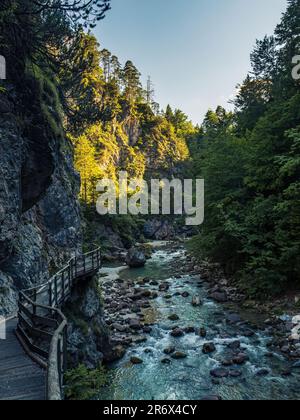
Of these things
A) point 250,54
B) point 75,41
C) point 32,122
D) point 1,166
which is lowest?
point 1,166

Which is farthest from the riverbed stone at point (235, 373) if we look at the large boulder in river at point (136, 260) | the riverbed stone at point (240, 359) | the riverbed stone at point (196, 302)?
the large boulder in river at point (136, 260)

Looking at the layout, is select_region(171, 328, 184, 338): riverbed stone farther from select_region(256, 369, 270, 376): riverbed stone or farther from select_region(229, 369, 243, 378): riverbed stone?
select_region(256, 369, 270, 376): riverbed stone

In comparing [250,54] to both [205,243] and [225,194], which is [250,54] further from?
[205,243]

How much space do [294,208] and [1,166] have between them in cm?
1439

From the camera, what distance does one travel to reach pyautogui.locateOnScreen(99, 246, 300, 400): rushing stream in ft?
39.8

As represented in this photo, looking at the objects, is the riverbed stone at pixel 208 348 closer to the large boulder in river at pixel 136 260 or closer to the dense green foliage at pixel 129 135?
the large boulder in river at pixel 136 260

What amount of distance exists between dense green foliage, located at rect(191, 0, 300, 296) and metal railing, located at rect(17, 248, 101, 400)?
10899 millimetres

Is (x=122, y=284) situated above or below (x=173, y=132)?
below

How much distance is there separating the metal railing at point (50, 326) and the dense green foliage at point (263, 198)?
10.9m

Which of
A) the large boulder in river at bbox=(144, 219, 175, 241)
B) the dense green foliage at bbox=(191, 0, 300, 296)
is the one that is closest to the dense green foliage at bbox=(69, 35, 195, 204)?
the large boulder in river at bbox=(144, 219, 175, 241)

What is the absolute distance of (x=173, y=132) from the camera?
10112 cm
